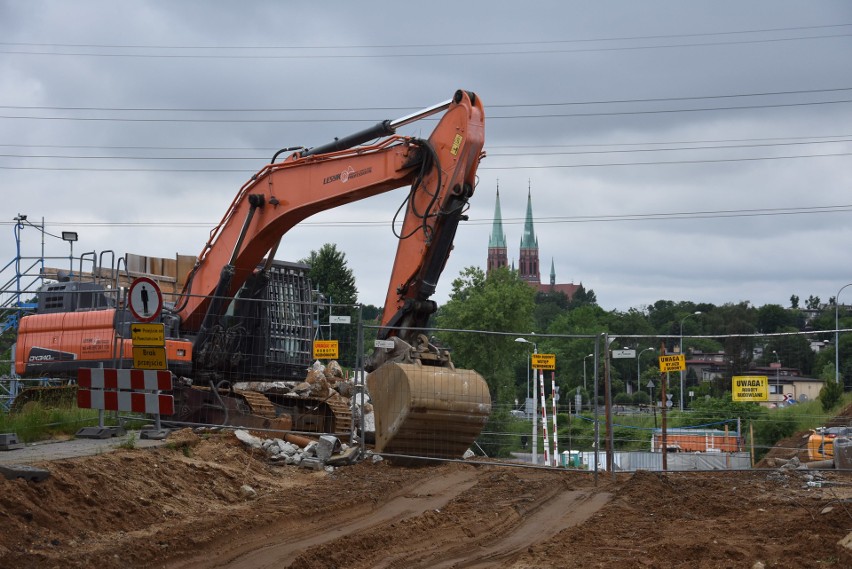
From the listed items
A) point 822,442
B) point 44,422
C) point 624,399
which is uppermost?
point 624,399

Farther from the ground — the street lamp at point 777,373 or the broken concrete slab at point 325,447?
the street lamp at point 777,373

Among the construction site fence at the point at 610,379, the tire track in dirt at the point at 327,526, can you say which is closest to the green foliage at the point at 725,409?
the construction site fence at the point at 610,379

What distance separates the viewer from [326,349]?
2070 centimetres

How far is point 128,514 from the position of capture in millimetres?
10297

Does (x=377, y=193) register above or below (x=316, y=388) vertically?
above

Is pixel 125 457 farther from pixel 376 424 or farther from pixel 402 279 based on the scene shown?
pixel 402 279

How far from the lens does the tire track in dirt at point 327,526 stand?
8.62m

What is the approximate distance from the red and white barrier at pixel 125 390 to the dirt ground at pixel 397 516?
59 cm

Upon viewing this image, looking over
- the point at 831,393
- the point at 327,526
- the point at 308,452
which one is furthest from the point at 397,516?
Answer: the point at 831,393

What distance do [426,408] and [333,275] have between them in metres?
67.1

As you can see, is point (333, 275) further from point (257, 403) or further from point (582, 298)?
point (582, 298)

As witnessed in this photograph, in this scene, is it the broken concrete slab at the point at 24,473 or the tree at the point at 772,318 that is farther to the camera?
the tree at the point at 772,318

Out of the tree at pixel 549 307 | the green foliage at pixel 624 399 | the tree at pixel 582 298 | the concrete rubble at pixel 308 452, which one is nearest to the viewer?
the concrete rubble at pixel 308 452

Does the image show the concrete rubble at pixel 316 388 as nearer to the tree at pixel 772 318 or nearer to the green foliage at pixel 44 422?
the green foliage at pixel 44 422
